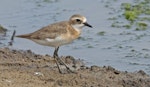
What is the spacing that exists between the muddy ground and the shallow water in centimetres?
104

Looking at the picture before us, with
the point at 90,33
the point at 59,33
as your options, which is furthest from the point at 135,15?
the point at 59,33

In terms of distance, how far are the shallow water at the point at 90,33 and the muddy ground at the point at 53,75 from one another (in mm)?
1040

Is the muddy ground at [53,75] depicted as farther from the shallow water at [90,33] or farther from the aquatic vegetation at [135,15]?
the aquatic vegetation at [135,15]

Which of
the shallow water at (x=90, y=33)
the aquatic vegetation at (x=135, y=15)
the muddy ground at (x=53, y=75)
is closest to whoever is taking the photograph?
the muddy ground at (x=53, y=75)

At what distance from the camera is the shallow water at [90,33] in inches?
467

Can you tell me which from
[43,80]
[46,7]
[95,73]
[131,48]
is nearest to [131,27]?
[131,48]

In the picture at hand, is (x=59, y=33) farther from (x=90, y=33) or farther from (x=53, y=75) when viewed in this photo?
(x=90, y=33)

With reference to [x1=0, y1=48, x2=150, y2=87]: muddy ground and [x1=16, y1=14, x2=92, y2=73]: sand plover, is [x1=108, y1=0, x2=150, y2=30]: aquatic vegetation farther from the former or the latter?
[x1=16, y1=14, x2=92, y2=73]: sand plover

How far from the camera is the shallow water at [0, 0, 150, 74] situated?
11.9 metres

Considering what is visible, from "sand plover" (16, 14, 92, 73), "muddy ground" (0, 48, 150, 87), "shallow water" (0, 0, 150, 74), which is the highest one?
"sand plover" (16, 14, 92, 73)

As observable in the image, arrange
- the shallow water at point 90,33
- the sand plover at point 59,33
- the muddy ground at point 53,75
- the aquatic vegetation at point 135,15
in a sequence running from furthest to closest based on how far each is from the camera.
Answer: the aquatic vegetation at point 135,15 < the shallow water at point 90,33 < the sand plover at point 59,33 < the muddy ground at point 53,75

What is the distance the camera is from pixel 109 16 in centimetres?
1441

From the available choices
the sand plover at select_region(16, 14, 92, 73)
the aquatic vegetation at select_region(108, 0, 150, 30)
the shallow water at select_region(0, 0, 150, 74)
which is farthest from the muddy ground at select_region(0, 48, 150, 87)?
the aquatic vegetation at select_region(108, 0, 150, 30)

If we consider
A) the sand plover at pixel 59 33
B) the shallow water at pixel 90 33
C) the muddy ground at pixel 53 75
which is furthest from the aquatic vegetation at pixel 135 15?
the sand plover at pixel 59 33
